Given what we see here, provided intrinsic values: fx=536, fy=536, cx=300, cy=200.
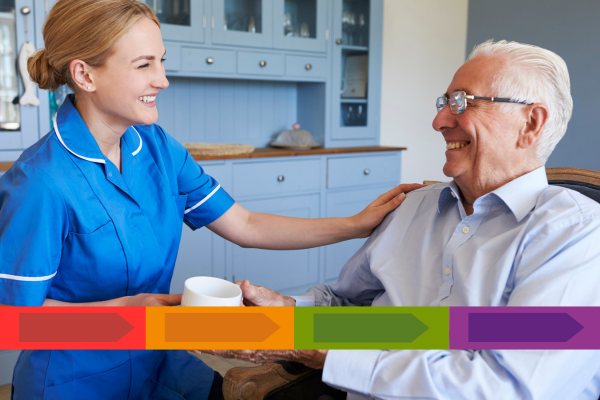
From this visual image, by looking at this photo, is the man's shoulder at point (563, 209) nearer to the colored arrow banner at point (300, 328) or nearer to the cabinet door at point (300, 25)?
the colored arrow banner at point (300, 328)

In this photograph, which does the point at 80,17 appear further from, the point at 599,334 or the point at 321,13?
the point at 321,13

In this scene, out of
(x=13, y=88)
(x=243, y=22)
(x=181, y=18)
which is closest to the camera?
(x=13, y=88)

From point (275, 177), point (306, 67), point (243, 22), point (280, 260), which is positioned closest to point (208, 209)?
point (275, 177)

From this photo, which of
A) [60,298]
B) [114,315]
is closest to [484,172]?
[114,315]

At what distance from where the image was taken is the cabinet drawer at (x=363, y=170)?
3275 millimetres

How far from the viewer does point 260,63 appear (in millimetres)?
3018

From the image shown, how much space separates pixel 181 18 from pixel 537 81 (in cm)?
210

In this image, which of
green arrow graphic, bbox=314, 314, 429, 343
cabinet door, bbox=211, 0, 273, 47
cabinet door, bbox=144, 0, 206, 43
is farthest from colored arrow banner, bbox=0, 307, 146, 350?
cabinet door, bbox=211, 0, 273, 47

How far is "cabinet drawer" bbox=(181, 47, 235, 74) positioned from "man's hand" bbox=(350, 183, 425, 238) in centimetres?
174

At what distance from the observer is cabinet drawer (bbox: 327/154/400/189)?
129 inches

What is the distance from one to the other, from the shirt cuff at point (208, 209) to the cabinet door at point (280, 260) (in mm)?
1412

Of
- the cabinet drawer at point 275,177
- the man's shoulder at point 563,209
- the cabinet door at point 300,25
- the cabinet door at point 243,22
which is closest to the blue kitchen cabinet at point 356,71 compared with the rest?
the cabinet door at point 300,25

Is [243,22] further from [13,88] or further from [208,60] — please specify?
[13,88]

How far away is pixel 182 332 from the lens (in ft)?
2.96
